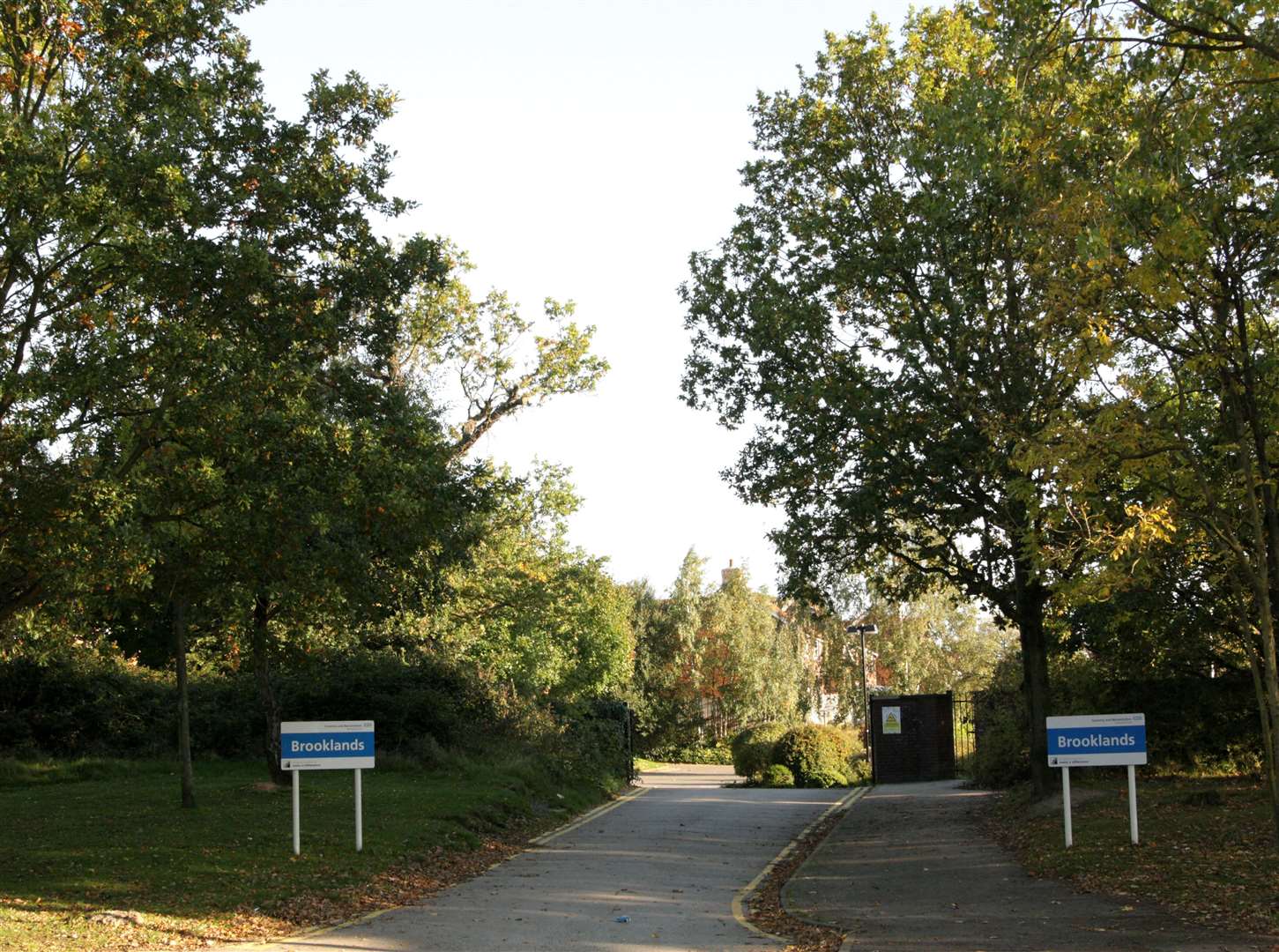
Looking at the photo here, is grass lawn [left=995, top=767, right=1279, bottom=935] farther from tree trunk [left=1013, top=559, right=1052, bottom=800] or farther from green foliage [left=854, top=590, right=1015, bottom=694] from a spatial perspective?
green foliage [left=854, top=590, right=1015, bottom=694]

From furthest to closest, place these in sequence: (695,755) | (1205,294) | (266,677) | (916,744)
Answer: (695,755) → (916,744) → (266,677) → (1205,294)

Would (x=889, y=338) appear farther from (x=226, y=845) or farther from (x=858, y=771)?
(x=858, y=771)

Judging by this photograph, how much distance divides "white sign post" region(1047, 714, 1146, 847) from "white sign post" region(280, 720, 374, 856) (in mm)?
8775

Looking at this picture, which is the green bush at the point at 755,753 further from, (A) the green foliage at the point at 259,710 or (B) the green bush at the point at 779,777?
(A) the green foliage at the point at 259,710

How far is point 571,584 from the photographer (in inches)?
1353

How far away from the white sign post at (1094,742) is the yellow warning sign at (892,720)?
15.7 m

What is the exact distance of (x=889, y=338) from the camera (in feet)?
70.9

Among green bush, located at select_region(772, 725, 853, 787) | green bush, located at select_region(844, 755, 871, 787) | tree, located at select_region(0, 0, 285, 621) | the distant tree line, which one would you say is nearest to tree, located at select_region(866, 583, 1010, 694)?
green bush, located at select_region(844, 755, 871, 787)

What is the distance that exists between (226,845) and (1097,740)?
11.0m

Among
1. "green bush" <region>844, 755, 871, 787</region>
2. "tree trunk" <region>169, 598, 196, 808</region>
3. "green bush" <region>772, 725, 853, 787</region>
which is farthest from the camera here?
"green bush" <region>844, 755, 871, 787</region>

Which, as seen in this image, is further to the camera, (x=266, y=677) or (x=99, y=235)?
(x=266, y=677)

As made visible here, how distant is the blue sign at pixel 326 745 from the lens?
15570 millimetres

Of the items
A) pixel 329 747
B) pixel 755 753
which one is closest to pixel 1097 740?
pixel 329 747

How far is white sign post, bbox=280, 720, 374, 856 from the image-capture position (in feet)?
51.1
